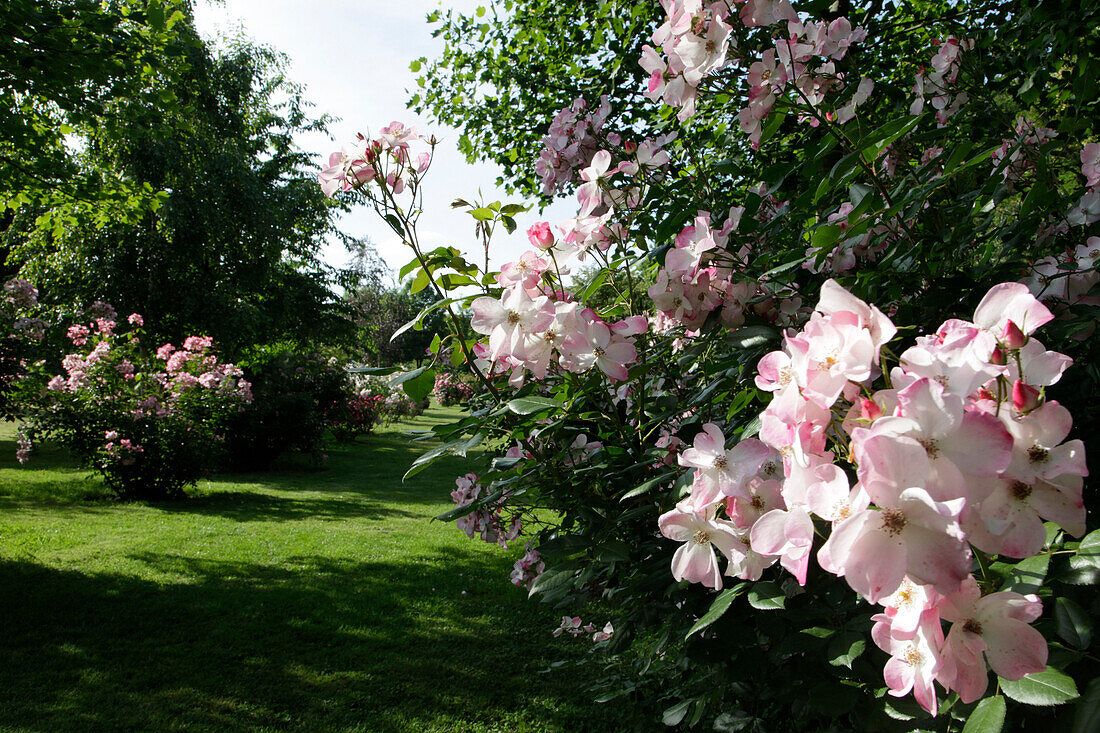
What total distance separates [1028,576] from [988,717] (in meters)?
0.15

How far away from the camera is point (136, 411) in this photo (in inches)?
300

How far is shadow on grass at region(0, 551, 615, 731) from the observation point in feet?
10.2

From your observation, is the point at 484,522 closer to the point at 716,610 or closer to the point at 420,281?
the point at 420,281

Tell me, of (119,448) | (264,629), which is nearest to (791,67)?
(264,629)

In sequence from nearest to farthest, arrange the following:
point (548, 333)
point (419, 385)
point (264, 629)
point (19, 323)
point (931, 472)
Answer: point (931, 472), point (548, 333), point (419, 385), point (264, 629), point (19, 323)

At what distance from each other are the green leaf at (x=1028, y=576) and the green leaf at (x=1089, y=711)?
0.06 meters

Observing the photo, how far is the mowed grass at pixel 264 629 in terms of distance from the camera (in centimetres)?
315

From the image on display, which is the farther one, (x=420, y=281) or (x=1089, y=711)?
(x=420, y=281)

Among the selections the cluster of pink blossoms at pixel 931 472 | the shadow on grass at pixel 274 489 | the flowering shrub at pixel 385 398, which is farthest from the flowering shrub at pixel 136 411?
the cluster of pink blossoms at pixel 931 472

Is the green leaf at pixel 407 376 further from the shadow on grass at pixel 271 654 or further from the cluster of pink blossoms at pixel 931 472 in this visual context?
the shadow on grass at pixel 271 654

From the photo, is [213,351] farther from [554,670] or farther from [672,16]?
[672,16]

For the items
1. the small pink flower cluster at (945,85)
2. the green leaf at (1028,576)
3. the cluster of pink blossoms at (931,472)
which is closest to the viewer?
the cluster of pink blossoms at (931,472)

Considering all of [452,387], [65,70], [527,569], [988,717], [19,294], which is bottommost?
[527,569]

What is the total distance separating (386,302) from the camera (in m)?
45.0
